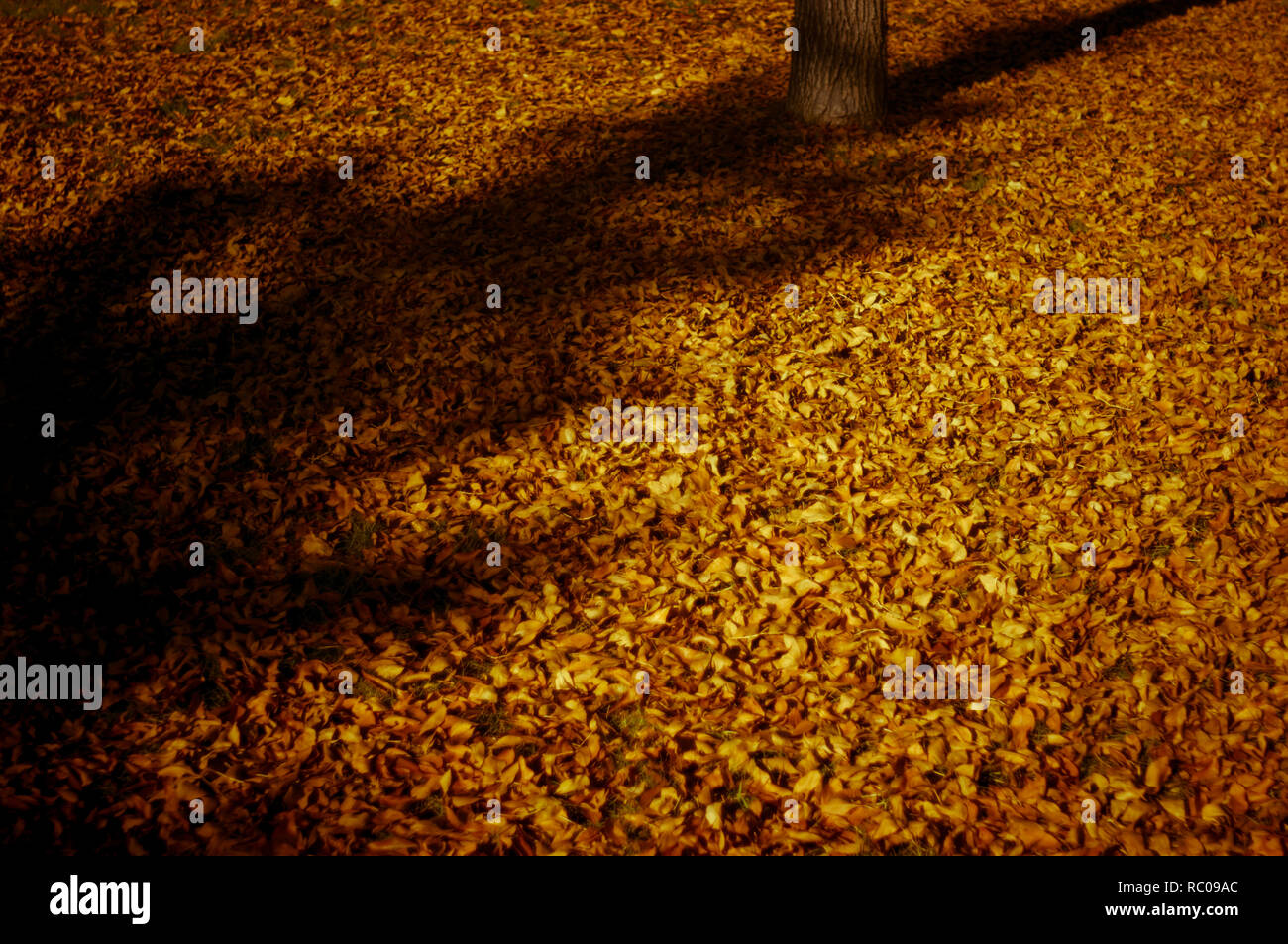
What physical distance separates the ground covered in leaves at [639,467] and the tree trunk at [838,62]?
402 mm

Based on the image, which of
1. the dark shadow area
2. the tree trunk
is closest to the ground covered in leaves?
the dark shadow area

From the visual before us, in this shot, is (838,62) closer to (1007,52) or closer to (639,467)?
(1007,52)

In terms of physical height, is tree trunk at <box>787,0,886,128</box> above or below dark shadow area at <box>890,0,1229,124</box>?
below

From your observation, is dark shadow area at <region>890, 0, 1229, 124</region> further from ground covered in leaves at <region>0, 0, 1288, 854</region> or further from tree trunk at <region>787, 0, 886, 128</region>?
tree trunk at <region>787, 0, 886, 128</region>

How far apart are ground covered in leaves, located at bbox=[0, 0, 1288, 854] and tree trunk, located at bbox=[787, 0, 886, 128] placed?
0.40 metres

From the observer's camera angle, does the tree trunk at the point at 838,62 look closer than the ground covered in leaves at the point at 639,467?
No

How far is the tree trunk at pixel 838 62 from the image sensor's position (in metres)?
6.98

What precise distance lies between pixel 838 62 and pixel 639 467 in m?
4.90

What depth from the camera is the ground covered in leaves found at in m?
3.29

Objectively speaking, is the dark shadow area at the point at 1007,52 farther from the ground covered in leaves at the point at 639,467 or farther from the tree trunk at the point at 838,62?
the tree trunk at the point at 838,62

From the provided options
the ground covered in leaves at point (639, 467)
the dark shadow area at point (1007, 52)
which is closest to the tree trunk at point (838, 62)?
Answer: the ground covered in leaves at point (639, 467)

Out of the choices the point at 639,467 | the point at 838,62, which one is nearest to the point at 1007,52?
the point at 838,62

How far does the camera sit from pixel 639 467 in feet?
15.6
